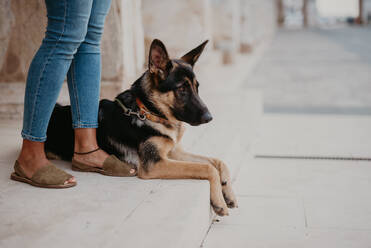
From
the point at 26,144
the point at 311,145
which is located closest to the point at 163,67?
the point at 26,144

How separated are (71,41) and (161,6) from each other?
509 centimetres

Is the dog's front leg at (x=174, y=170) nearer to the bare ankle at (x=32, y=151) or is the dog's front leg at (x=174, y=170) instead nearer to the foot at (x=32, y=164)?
the foot at (x=32, y=164)

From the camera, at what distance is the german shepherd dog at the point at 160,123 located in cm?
251

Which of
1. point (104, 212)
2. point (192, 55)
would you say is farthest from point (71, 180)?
point (192, 55)

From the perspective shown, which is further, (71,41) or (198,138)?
(198,138)

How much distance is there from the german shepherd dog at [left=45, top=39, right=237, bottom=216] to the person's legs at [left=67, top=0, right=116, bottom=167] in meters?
0.13

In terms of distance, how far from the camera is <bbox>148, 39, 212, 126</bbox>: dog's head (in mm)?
2516

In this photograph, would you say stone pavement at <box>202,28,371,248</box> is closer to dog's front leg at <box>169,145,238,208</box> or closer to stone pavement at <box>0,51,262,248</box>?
dog's front leg at <box>169,145,238,208</box>

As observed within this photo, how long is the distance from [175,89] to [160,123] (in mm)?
225

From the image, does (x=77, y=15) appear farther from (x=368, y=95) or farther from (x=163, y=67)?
(x=368, y=95)

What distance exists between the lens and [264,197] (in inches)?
121

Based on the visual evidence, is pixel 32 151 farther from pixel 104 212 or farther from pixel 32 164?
pixel 104 212

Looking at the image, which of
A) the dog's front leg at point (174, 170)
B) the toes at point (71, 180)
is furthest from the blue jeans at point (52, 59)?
the dog's front leg at point (174, 170)

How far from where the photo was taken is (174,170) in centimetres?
251
